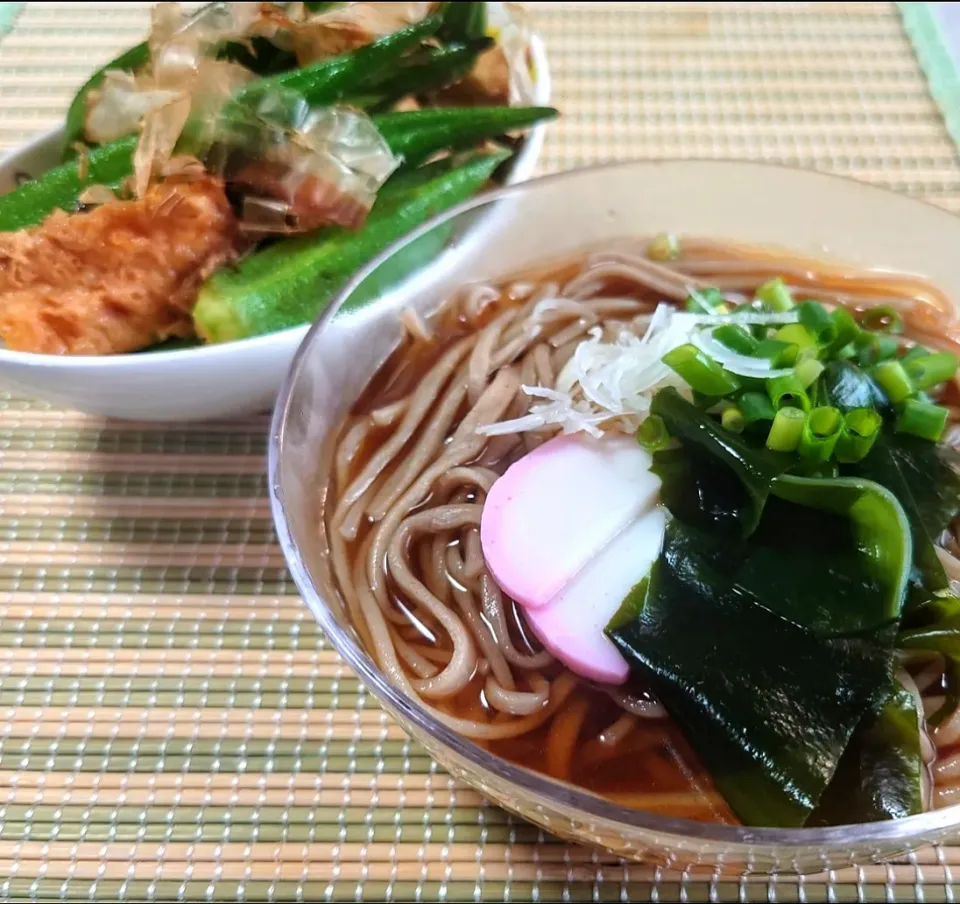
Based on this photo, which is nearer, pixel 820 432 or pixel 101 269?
pixel 820 432

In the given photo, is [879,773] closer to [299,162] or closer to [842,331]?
[842,331]

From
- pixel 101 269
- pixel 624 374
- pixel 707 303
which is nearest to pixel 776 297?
pixel 707 303

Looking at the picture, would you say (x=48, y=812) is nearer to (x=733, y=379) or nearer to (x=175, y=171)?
(x=175, y=171)

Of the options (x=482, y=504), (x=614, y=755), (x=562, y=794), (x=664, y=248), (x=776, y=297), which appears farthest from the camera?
(x=664, y=248)

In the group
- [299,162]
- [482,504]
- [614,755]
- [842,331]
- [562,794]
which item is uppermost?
[299,162]

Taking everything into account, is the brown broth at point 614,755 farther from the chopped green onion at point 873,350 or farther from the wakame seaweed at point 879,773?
the chopped green onion at point 873,350

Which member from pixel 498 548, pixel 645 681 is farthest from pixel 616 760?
pixel 498 548
